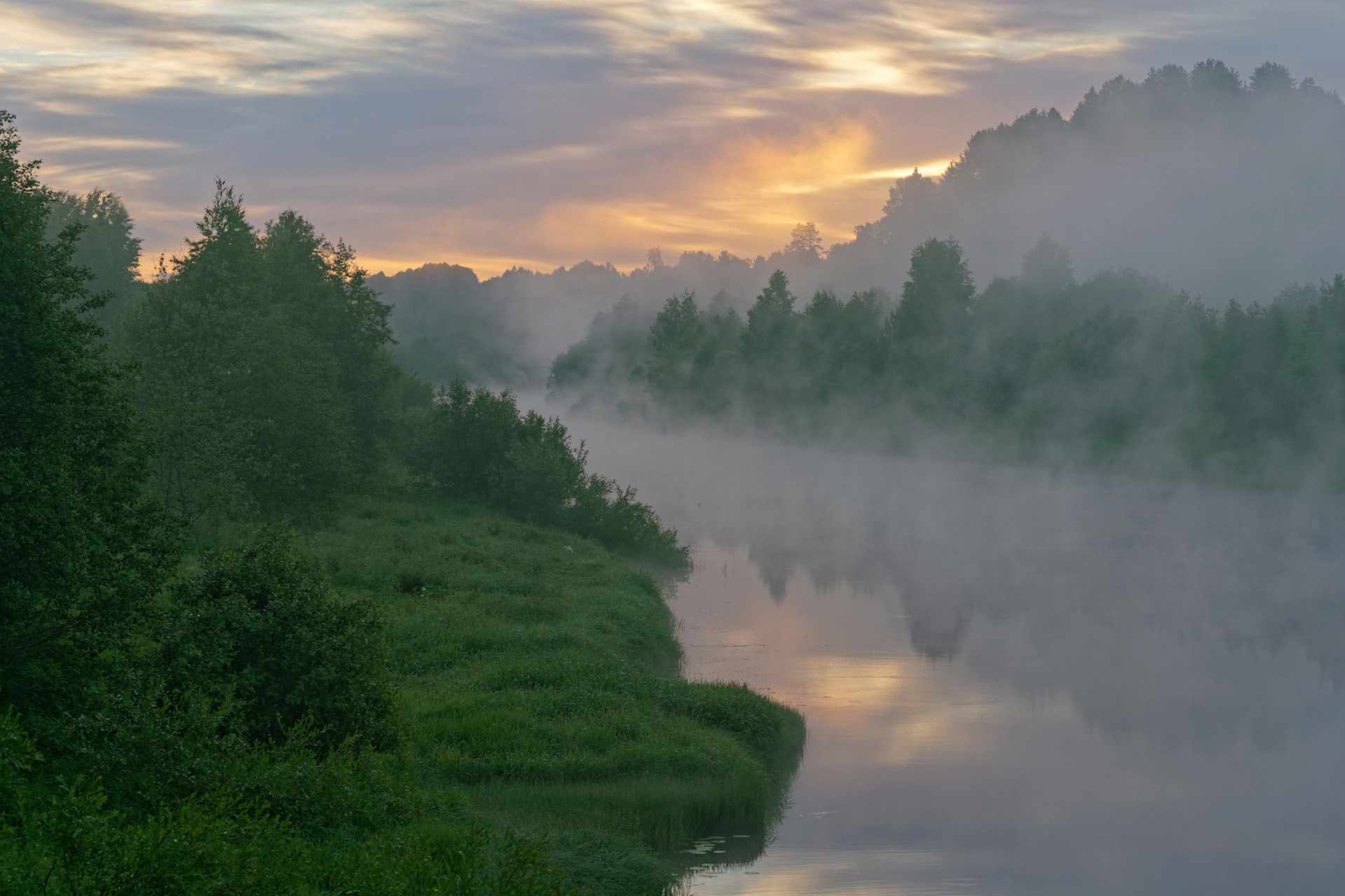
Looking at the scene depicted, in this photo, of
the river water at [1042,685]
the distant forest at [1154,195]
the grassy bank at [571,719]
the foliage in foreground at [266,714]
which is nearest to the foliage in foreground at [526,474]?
the river water at [1042,685]

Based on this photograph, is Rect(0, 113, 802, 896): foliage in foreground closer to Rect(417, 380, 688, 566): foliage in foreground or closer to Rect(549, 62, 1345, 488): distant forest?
Rect(417, 380, 688, 566): foliage in foreground

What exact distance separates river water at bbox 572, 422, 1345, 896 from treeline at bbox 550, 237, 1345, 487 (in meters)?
9.04

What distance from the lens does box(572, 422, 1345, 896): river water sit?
838 inches

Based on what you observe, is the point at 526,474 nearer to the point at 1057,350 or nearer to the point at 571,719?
the point at 571,719

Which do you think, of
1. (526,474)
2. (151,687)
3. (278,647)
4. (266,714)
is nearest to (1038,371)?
(526,474)

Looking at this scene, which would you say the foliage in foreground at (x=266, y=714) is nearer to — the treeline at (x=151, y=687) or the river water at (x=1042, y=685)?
the treeline at (x=151, y=687)

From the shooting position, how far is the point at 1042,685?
33312mm

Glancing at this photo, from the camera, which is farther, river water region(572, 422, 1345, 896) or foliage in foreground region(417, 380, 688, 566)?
foliage in foreground region(417, 380, 688, 566)

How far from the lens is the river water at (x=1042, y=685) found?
838 inches

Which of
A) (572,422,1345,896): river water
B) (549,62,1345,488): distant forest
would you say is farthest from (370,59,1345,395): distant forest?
(572,422,1345,896): river water

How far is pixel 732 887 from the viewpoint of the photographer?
19.2m

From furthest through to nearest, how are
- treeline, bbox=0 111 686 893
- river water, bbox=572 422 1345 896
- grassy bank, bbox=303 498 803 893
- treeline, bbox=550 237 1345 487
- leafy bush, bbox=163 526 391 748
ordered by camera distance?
treeline, bbox=550 237 1345 487
river water, bbox=572 422 1345 896
grassy bank, bbox=303 498 803 893
leafy bush, bbox=163 526 391 748
treeline, bbox=0 111 686 893

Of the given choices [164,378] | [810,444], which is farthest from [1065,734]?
[810,444]

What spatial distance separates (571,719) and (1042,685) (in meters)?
15.8
